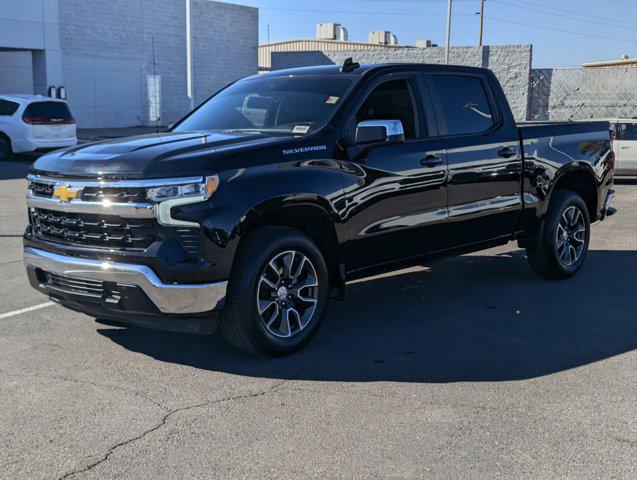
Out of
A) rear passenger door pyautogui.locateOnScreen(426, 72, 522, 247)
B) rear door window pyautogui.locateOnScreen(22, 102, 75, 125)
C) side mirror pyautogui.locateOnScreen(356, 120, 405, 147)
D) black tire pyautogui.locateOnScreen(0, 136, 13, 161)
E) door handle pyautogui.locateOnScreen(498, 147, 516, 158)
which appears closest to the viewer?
side mirror pyautogui.locateOnScreen(356, 120, 405, 147)

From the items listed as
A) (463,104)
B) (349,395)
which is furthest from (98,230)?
(463,104)

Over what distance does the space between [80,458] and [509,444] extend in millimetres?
2127

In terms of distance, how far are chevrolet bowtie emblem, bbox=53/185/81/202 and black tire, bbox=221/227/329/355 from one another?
1.10 m

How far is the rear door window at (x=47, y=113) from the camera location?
19453mm

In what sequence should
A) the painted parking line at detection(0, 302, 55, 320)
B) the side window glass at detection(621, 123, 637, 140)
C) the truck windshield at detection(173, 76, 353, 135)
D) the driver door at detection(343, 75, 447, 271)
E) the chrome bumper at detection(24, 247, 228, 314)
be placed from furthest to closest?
the side window glass at detection(621, 123, 637, 140)
the painted parking line at detection(0, 302, 55, 320)
the truck windshield at detection(173, 76, 353, 135)
the driver door at detection(343, 75, 447, 271)
the chrome bumper at detection(24, 247, 228, 314)

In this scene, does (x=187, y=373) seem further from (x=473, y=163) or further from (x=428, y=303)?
(x=473, y=163)

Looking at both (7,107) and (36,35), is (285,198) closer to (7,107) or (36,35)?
(7,107)

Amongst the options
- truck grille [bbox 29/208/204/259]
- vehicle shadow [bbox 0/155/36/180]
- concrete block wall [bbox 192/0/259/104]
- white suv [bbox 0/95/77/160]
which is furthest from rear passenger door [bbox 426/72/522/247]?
concrete block wall [bbox 192/0/259/104]

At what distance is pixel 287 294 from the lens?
5086mm

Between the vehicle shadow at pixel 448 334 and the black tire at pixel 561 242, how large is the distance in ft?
0.51

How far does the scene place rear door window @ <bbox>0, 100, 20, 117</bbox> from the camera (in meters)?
19.6

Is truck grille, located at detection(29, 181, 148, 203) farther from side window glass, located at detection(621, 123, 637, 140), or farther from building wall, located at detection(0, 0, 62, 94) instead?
building wall, located at detection(0, 0, 62, 94)

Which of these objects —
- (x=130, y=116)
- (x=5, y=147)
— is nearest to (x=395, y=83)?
(x=5, y=147)

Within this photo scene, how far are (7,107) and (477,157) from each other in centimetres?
1666
